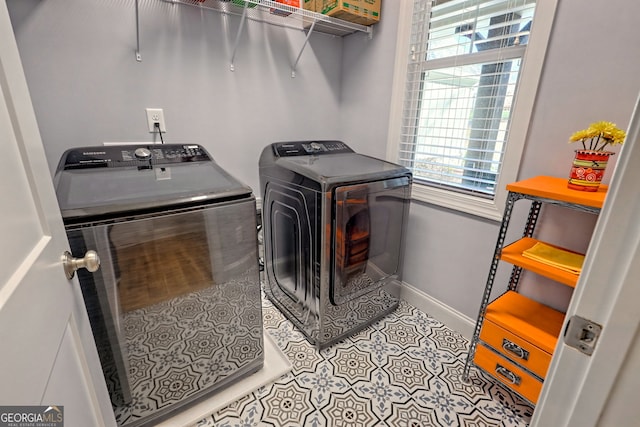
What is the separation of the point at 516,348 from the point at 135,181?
1746mm

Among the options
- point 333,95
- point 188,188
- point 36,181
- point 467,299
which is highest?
point 333,95

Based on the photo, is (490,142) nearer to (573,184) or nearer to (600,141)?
(600,141)

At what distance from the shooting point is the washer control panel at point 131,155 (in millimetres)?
1315

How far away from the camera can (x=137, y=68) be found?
1.54 meters

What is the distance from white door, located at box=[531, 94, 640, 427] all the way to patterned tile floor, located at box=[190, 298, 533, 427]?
41.3 inches

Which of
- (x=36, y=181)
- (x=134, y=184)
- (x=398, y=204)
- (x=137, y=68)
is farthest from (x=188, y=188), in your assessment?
(x=398, y=204)

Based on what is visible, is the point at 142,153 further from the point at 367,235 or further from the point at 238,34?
the point at 367,235

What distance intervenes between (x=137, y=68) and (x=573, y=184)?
2101 millimetres

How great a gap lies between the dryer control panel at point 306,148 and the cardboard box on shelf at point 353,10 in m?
0.79

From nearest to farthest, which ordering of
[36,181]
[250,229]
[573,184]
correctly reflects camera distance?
[36,181] < [573,184] < [250,229]

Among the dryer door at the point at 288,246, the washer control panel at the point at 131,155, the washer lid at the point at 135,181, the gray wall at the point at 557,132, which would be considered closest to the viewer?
the washer lid at the point at 135,181

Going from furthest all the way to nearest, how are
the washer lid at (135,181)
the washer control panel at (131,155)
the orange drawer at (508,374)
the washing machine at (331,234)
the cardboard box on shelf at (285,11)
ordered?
the cardboard box on shelf at (285,11)
the washing machine at (331,234)
the washer control panel at (131,155)
the orange drawer at (508,374)
the washer lid at (135,181)

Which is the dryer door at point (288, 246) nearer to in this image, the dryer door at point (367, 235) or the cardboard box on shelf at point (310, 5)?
the dryer door at point (367, 235)

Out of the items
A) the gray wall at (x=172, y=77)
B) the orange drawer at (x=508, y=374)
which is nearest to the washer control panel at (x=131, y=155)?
the gray wall at (x=172, y=77)
